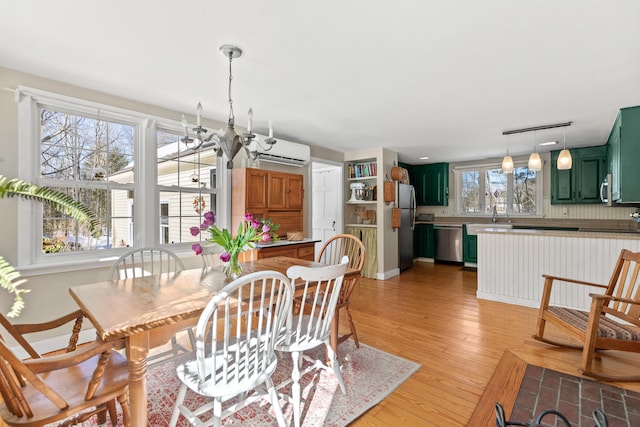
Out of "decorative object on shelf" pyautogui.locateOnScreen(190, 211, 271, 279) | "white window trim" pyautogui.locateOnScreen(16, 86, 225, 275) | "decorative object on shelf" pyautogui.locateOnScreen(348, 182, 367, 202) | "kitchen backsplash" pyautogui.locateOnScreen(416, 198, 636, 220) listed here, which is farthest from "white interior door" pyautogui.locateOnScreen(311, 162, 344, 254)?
"kitchen backsplash" pyautogui.locateOnScreen(416, 198, 636, 220)

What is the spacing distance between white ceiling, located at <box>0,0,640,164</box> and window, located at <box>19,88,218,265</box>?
293 millimetres

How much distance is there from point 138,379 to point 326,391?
45.6 inches

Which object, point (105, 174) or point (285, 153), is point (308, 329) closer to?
point (105, 174)

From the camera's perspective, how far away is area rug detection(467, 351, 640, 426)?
180 cm

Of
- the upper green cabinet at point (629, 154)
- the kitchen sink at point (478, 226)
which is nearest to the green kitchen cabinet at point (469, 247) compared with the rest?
the kitchen sink at point (478, 226)

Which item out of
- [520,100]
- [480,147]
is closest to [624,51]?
[520,100]

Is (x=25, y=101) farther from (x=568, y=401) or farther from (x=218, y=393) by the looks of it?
(x=568, y=401)

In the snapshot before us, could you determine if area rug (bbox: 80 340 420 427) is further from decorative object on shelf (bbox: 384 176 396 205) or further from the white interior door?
the white interior door

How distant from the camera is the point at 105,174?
10.1 feet

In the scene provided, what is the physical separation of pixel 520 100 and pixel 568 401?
2672mm

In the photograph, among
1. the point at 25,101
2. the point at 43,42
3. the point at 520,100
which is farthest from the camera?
the point at 520,100

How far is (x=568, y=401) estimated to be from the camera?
1.96 m

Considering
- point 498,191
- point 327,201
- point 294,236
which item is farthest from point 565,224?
point 294,236

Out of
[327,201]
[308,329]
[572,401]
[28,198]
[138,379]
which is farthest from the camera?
[327,201]
